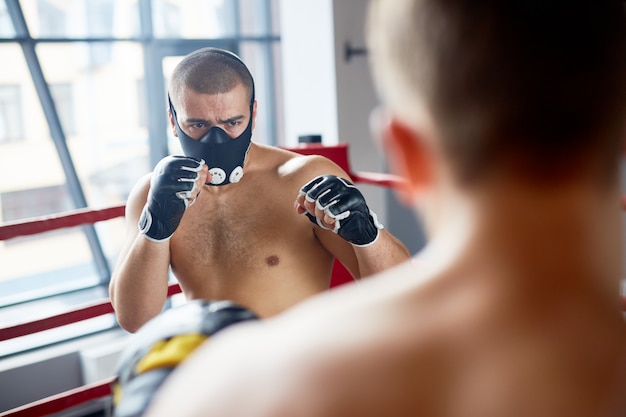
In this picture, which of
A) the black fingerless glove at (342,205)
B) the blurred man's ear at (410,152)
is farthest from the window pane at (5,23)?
the blurred man's ear at (410,152)

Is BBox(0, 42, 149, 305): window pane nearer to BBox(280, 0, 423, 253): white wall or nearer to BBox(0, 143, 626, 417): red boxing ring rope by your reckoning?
BBox(280, 0, 423, 253): white wall

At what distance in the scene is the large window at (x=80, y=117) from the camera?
4.55 metres

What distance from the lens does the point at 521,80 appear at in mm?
393

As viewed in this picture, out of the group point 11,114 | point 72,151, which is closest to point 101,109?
point 72,151

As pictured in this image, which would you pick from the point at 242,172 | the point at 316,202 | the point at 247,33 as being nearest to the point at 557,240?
the point at 316,202

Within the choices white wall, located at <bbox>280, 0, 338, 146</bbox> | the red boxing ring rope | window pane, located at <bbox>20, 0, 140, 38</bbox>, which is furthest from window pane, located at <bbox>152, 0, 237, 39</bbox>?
the red boxing ring rope

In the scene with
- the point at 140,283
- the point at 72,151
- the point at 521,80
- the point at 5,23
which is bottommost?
the point at 72,151

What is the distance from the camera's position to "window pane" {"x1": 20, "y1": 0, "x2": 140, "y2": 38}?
15.5ft

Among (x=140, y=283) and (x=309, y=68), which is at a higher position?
(x=309, y=68)

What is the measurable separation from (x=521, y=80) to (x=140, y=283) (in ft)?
3.82

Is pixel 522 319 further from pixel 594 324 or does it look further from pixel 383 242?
pixel 383 242

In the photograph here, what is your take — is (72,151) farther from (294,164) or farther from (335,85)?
(294,164)

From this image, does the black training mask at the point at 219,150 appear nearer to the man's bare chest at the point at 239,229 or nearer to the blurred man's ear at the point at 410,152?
the man's bare chest at the point at 239,229

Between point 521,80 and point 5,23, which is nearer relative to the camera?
point 521,80
